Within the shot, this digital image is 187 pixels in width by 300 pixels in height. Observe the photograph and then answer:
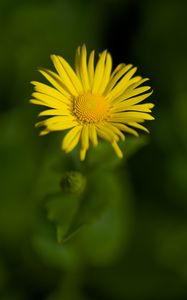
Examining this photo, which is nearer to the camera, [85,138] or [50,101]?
[85,138]

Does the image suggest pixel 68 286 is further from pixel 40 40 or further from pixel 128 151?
pixel 40 40

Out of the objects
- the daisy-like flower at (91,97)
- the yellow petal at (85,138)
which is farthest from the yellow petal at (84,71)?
the yellow petal at (85,138)

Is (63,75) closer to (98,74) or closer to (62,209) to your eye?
(98,74)

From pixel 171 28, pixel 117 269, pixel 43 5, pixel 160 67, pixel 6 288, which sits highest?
pixel 43 5

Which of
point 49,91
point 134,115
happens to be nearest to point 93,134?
point 134,115

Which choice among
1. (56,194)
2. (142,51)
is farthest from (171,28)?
(56,194)

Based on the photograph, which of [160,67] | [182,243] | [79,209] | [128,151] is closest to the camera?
[79,209]

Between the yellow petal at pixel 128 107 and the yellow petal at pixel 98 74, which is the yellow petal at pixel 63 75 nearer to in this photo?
the yellow petal at pixel 98 74

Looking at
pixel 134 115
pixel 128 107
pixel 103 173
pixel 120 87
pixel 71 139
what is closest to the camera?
pixel 71 139
